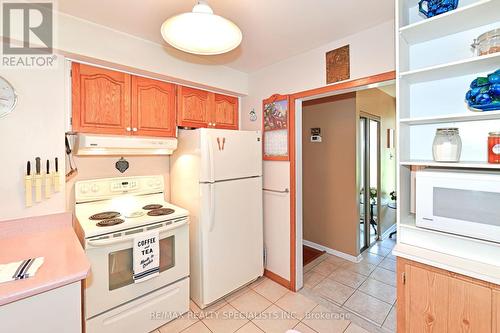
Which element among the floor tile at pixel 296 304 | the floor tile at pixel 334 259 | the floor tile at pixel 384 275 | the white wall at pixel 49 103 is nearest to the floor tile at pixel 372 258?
the floor tile at pixel 384 275

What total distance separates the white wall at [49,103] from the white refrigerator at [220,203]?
80cm

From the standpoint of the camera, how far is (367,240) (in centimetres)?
Result: 348

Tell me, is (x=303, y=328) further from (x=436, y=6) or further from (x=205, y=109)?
(x=436, y=6)

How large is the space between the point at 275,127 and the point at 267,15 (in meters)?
1.12

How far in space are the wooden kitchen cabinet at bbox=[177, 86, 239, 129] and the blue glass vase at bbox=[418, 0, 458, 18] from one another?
76.9 inches

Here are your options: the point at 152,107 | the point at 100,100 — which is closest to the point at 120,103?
the point at 100,100

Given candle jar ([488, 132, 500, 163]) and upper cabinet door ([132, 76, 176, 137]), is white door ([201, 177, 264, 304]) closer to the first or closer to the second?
upper cabinet door ([132, 76, 176, 137])

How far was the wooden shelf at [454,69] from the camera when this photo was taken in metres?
1.15

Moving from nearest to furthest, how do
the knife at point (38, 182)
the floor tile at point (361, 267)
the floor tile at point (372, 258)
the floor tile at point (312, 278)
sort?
the knife at point (38, 182), the floor tile at point (312, 278), the floor tile at point (361, 267), the floor tile at point (372, 258)

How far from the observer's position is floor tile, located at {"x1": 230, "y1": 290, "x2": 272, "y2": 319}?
2150mm

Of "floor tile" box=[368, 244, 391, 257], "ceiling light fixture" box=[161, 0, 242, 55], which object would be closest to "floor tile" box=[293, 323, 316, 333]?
"floor tile" box=[368, 244, 391, 257]

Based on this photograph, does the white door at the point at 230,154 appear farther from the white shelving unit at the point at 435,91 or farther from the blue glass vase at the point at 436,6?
the blue glass vase at the point at 436,6

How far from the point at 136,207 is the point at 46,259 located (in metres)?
1.01

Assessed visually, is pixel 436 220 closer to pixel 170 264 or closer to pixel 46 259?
pixel 170 264
